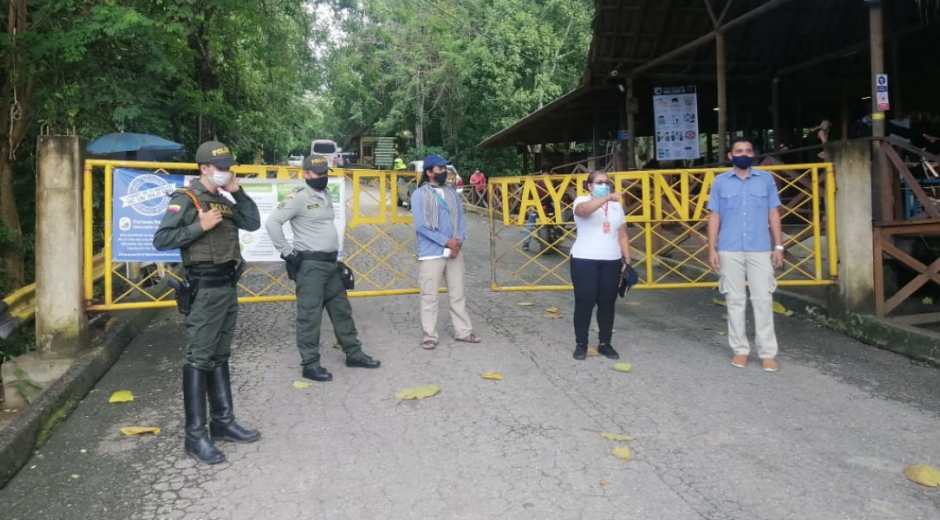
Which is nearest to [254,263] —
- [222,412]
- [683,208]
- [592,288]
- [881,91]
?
[222,412]

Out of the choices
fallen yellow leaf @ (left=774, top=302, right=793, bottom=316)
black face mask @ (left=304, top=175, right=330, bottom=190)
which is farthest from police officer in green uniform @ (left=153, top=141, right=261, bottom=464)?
fallen yellow leaf @ (left=774, top=302, right=793, bottom=316)

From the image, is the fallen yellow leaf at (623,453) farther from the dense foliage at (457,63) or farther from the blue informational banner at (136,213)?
the dense foliage at (457,63)

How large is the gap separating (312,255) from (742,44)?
1104 cm

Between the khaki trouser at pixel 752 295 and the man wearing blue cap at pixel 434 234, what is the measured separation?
2.33 meters

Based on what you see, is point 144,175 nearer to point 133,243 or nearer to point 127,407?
point 133,243

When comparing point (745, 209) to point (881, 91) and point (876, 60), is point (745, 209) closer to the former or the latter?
point (881, 91)

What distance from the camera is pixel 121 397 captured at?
5.24 meters

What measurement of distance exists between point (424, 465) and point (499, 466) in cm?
41

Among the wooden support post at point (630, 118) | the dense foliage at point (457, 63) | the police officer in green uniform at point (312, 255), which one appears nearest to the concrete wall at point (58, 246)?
the police officer in green uniform at point (312, 255)

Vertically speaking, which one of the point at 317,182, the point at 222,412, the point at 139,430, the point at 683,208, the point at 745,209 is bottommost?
the point at 139,430

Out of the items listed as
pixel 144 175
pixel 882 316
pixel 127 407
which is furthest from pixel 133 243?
pixel 882 316

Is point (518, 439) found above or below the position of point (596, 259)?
below

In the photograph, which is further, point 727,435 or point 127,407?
point 127,407

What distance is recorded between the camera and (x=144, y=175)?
614cm
